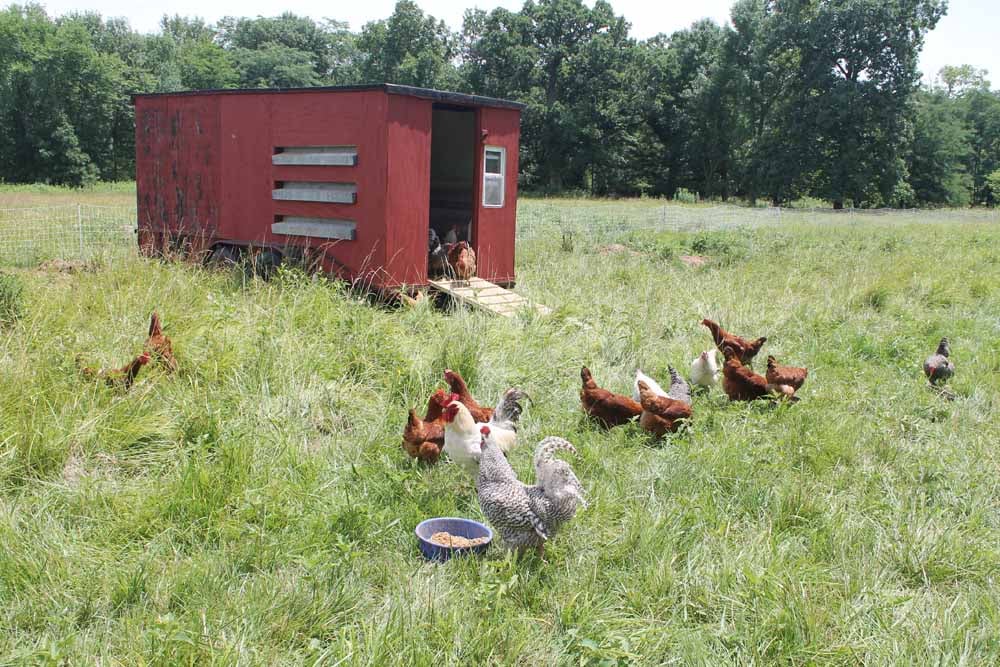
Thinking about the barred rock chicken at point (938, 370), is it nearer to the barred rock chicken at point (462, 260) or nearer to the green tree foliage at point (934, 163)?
the barred rock chicken at point (462, 260)

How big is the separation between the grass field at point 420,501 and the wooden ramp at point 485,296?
78 cm

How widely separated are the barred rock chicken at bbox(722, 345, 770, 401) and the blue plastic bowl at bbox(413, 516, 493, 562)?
2.93 meters

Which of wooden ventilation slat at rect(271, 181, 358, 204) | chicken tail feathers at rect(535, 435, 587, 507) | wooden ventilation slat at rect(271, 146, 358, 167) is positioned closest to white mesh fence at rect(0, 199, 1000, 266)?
wooden ventilation slat at rect(271, 181, 358, 204)

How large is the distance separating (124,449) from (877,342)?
710 cm

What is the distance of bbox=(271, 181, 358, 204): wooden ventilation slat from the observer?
9.39 meters

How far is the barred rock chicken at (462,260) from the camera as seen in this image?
32.7 ft

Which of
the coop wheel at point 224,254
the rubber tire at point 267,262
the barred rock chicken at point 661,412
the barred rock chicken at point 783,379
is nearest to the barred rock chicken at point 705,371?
the barred rock chicken at point 783,379

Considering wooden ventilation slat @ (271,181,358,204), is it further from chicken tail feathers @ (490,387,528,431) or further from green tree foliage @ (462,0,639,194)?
green tree foliage @ (462,0,639,194)

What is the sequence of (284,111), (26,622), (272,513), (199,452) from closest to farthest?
1. (26,622)
2. (272,513)
3. (199,452)
4. (284,111)

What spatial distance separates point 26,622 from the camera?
3105 mm

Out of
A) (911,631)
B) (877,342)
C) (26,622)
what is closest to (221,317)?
(26,622)

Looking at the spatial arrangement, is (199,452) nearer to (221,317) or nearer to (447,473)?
(447,473)

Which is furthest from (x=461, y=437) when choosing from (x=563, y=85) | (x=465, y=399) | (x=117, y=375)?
(x=563, y=85)

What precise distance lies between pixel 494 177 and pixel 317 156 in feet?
7.44
